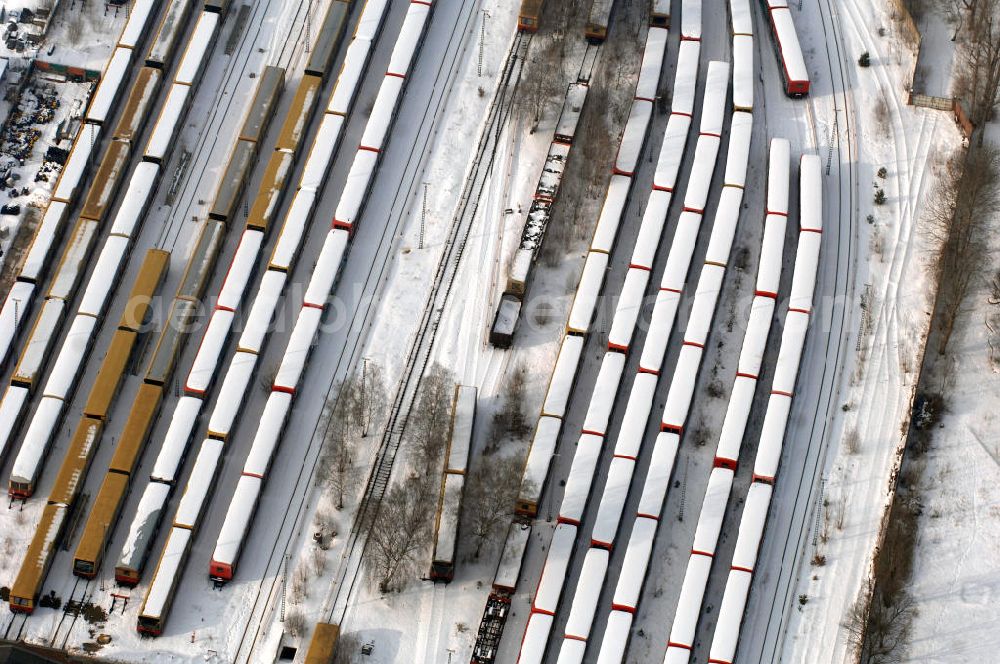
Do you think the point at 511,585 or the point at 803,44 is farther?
the point at 803,44

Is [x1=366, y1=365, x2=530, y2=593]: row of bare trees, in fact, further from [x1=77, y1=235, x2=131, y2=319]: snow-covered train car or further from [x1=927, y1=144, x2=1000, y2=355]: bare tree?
[x1=927, y1=144, x2=1000, y2=355]: bare tree

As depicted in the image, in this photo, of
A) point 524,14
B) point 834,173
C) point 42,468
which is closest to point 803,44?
point 834,173

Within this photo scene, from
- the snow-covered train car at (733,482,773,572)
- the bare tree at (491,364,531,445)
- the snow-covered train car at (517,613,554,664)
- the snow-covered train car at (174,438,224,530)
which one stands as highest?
the bare tree at (491,364,531,445)

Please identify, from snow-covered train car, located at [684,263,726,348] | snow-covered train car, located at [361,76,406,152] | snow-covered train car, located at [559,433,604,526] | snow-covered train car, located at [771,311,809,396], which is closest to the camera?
snow-covered train car, located at [559,433,604,526]

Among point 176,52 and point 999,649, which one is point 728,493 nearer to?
point 999,649

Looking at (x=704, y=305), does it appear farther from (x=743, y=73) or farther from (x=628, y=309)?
(x=743, y=73)

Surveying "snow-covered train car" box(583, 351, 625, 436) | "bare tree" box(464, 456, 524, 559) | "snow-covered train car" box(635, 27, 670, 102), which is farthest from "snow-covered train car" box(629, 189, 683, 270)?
"bare tree" box(464, 456, 524, 559)
